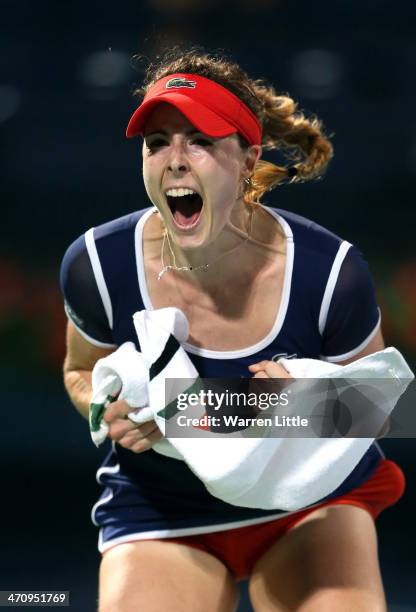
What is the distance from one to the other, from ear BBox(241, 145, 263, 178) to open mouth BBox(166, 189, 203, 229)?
79mm

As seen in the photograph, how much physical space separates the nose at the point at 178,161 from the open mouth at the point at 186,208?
34 millimetres

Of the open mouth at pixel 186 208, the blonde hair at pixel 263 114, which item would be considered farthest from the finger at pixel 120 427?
the blonde hair at pixel 263 114

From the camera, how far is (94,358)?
1514mm

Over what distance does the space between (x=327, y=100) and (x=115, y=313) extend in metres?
1.17

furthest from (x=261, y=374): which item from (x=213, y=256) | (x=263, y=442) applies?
(x=213, y=256)

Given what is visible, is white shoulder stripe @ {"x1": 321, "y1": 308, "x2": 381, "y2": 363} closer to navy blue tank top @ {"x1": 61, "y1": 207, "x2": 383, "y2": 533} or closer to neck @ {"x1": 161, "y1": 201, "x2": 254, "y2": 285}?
navy blue tank top @ {"x1": 61, "y1": 207, "x2": 383, "y2": 533}

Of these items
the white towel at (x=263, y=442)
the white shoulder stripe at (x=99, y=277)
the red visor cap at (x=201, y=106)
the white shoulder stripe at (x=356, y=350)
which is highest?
the red visor cap at (x=201, y=106)

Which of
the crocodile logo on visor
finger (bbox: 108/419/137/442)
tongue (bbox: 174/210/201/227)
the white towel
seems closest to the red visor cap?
the crocodile logo on visor

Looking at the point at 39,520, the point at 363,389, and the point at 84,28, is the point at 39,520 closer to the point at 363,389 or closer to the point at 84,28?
the point at 363,389

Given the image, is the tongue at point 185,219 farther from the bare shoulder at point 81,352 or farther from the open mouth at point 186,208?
the bare shoulder at point 81,352

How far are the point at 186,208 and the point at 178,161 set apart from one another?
0.28ft

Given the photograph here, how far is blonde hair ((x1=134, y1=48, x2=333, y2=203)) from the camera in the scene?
1.39 m

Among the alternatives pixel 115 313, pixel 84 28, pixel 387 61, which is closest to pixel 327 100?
pixel 387 61

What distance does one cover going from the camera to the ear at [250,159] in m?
1.41
